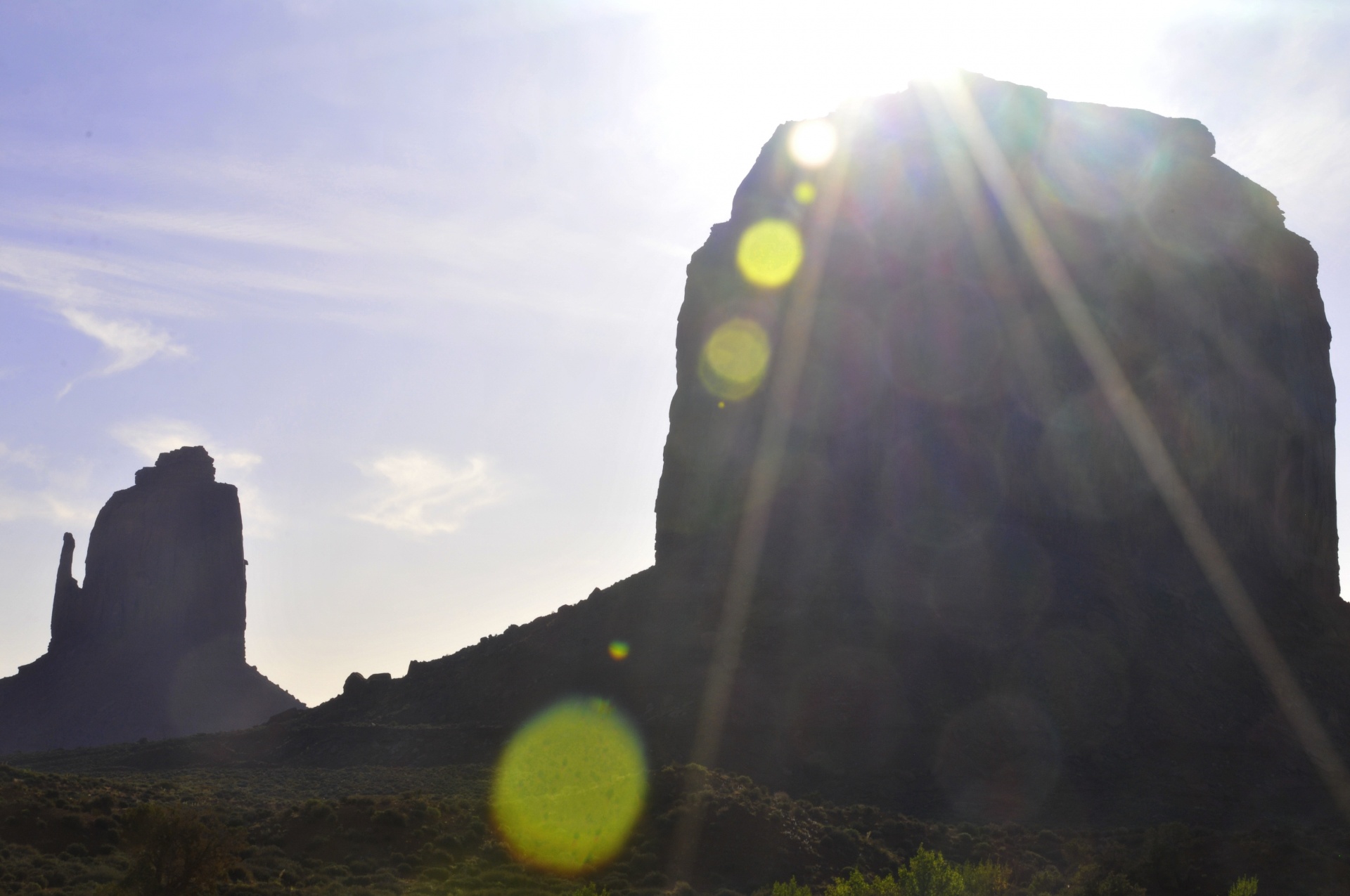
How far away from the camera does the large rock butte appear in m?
45.3

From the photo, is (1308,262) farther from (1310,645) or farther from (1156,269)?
(1310,645)

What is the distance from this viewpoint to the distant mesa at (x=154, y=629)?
332 feet

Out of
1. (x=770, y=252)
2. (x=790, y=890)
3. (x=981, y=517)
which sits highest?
(x=770, y=252)

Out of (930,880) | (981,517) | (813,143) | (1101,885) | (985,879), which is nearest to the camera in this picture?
(930,880)

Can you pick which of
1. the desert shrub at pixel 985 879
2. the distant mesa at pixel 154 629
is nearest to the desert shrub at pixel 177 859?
the desert shrub at pixel 985 879

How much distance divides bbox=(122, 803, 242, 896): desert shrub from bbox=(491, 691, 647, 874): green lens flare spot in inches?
295

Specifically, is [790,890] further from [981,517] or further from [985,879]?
[981,517]

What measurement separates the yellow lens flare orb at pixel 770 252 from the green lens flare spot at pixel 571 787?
25227mm

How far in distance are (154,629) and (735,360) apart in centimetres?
7192

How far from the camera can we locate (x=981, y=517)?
57562mm

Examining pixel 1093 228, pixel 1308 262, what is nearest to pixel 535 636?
pixel 1093 228

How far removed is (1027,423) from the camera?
61.7 metres

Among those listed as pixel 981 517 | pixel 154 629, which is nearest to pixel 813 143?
pixel 981 517

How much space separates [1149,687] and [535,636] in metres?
26.5
